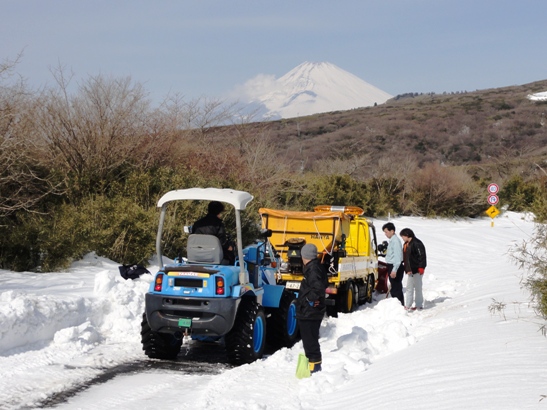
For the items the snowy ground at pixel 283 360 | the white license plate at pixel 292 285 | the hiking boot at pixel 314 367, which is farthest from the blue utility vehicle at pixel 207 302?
the white license plate at pixel 292 285

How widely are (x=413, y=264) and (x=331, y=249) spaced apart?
1788 mm

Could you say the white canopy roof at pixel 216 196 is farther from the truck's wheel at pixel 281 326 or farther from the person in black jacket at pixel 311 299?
the truck's wheel at pixel 281 326

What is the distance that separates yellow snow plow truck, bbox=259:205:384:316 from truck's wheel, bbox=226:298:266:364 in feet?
13.6

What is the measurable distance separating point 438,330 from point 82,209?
976 centimetres

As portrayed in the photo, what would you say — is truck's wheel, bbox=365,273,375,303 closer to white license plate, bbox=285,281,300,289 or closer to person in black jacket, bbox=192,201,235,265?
white license plate, bbox=285,281,300,289

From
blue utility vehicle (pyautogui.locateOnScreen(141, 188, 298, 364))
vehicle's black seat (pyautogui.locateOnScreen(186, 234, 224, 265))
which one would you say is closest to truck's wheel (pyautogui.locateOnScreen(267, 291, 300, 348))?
blue utility vehicle (pyautogui.locateOnScreen(141, 188, 298, 364))

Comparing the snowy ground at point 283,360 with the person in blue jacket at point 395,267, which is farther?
the person in blue jacket at point 395,267

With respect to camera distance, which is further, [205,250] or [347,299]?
[347,299]

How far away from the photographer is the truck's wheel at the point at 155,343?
9.13 m

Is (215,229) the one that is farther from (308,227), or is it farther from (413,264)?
(308,227)

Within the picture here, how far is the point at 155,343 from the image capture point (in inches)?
359

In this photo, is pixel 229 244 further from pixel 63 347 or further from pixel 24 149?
pixel 24 149

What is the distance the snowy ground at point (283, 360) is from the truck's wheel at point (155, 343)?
0.51 feet

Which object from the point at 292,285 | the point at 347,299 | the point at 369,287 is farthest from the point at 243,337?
the point at 369,287
